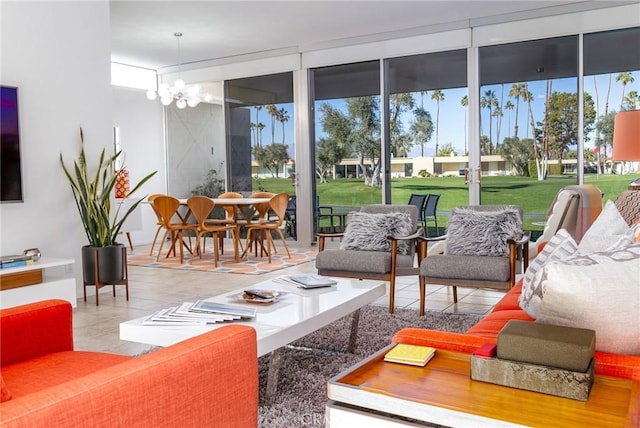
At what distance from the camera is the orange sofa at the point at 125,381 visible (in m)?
1.07

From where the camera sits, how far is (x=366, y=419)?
1.23 m

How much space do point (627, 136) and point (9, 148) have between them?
16.4 feet

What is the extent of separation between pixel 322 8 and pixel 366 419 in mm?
5750

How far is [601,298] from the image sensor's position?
133 cm

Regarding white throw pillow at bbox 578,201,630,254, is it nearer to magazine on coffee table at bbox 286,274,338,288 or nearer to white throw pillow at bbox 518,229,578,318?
white throw pillow at bbox 518,229,578,318

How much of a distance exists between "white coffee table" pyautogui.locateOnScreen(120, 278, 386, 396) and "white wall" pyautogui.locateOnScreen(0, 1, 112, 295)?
2.39m

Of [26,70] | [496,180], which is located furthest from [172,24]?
[496,180]

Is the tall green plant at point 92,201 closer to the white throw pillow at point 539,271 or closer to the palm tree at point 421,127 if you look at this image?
the white throw pillow at point 539,271

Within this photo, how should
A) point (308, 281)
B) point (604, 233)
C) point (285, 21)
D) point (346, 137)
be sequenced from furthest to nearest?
point (346, 137) → point (285, 21) → point (308, 281) → point (604, 233)

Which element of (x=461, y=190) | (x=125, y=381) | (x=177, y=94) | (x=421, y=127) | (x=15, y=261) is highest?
(x=177, y=94)

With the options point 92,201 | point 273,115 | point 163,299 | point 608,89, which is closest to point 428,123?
point 608,89

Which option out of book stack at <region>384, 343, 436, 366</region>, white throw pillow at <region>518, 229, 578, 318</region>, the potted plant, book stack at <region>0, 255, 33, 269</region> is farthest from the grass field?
book stack at <region>384, 343, 436, 366</region>

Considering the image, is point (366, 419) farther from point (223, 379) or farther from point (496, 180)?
point (496, 180)

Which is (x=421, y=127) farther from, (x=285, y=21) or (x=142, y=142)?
(x=142, y=142)
